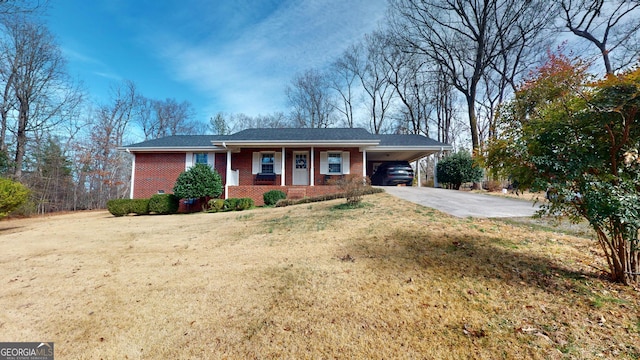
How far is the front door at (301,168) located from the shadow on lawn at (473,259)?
10.3m

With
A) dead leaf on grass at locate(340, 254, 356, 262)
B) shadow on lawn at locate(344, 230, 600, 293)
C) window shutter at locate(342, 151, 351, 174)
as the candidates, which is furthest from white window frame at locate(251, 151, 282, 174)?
dead leaf on grass at locate(340, 254, 356, 262)

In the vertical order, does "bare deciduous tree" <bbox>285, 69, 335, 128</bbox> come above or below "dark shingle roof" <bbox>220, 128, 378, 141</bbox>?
above

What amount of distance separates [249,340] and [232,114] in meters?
33.8

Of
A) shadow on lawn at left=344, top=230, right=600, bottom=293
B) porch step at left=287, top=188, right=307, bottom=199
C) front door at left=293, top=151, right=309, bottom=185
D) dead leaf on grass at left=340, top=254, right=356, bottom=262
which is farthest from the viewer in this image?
front door at left=293, top=151, right=309, bottom=185

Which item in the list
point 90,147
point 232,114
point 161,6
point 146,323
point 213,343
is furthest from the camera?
point 232,114

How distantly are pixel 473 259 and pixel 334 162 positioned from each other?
11401 millimetres

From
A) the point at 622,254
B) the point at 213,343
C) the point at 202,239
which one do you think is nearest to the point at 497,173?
the point at 622,254

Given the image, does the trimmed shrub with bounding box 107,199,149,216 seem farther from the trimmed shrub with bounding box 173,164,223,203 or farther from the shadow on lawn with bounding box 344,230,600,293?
the shadow on lawn with bounding box 344,230,600,293

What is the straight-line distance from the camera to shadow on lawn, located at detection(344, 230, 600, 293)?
2.94m

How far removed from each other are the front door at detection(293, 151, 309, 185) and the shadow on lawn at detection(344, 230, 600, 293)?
406 inches

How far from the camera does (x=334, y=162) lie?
48.0 ft

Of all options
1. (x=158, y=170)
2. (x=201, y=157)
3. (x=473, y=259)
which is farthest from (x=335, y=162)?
(x=473, y=259)

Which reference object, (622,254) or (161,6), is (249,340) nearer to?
(622,254)

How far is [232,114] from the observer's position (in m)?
32.7
